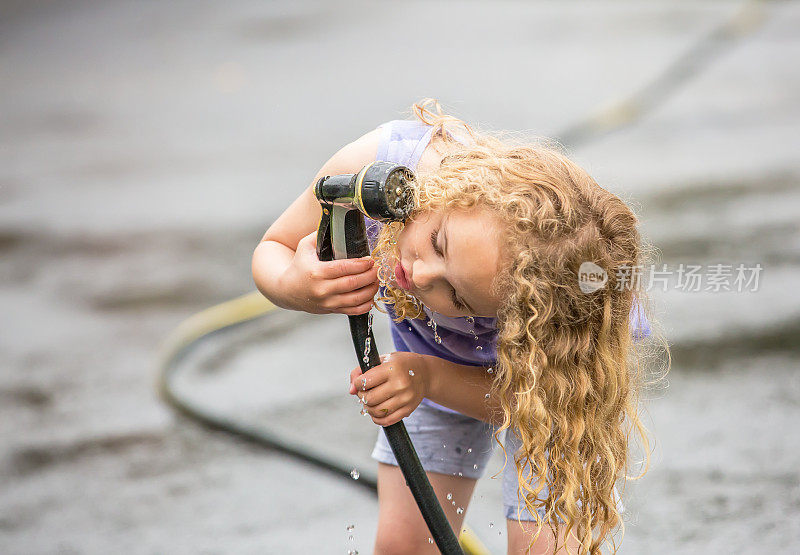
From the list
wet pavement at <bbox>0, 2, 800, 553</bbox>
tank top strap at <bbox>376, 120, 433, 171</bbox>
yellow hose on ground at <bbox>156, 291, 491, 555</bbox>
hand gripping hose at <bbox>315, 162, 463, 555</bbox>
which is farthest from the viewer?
yellow hose on ground at <bbox>156, 291, 491, 555</bbox>

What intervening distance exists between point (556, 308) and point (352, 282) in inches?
11.1

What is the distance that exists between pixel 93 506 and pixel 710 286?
2.04m

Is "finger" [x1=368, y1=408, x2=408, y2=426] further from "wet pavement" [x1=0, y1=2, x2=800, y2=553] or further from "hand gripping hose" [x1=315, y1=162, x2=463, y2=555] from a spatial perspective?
"wet pavement" [x1=0, y1=2, x2=800, y2=553]

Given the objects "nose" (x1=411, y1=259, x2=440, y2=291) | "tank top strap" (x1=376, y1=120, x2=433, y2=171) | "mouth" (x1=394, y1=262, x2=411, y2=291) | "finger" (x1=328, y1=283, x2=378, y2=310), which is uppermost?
"tank top strap" (x1=376, y1=120, x2=433, y2=171)

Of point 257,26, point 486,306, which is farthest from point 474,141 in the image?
point 257,26

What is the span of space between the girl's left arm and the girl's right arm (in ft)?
0.35

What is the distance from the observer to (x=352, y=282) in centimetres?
130

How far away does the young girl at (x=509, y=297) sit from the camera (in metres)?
1.25

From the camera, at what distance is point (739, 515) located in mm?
2057

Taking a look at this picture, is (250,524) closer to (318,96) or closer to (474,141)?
(474,141)

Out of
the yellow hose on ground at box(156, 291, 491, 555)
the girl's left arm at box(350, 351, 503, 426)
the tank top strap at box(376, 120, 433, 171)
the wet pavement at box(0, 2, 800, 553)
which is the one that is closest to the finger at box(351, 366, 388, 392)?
the girl's left arm at box(350, 351, 503, 426)

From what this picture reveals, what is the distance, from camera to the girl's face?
124 centimetres

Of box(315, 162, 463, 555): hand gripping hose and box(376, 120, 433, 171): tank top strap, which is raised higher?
box(376, 120, 433, 171): tank top strap

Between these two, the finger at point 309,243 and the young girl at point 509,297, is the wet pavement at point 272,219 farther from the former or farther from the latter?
the finger at point 309,243
